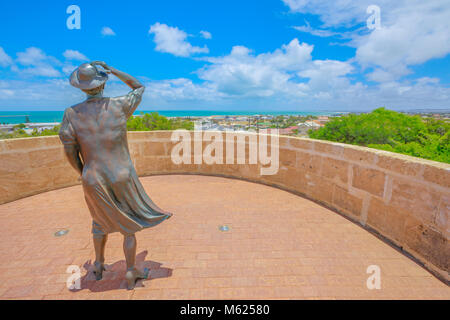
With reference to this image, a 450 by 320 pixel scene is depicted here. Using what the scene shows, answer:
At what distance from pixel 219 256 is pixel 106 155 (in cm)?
188

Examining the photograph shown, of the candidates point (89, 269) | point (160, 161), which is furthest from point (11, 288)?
point (160, 161)

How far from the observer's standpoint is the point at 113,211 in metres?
2.20

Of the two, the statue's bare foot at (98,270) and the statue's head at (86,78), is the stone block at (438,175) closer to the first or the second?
the statue's head at (86,78)

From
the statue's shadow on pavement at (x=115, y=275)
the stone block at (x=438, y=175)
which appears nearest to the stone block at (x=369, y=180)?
the stone block at (x=438, y=175)

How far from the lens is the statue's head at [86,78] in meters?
2.01

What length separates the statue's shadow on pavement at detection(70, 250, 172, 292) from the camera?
8.08ft

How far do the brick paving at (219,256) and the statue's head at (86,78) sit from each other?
2.06 meters

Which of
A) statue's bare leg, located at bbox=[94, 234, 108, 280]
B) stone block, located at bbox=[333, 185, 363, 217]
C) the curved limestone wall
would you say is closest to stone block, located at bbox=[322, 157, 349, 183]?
the curved limestone wall

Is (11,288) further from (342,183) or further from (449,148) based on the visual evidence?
(449,148)

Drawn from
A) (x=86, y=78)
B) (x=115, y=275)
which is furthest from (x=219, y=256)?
(x=86, y=78)

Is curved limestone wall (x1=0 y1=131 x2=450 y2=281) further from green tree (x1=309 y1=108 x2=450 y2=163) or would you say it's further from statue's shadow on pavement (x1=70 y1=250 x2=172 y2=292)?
green tree (x1=309 y1=108 x2=450 y2=163)

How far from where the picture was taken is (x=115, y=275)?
8.66 feet

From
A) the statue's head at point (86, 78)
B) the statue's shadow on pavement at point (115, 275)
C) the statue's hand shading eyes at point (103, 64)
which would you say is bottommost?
the statue's shadow on pavement at point (115, 275)

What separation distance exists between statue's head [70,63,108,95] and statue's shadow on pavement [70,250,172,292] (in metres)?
2.03
